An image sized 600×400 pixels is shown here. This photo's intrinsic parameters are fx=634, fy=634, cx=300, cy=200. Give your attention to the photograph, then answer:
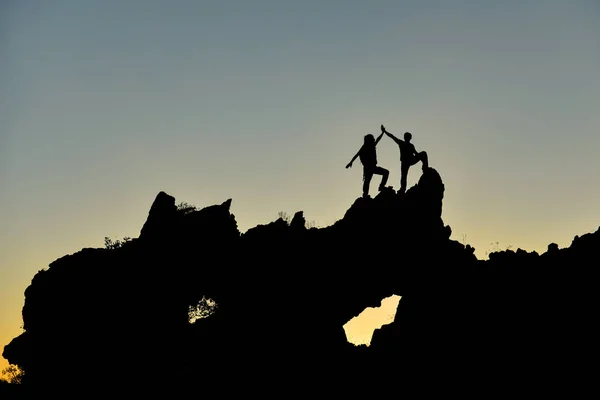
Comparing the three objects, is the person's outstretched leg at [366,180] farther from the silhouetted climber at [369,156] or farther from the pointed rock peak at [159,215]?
the pointed rock peak at [159,215]

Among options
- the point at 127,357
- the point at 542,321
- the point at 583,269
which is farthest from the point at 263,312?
the point at 583,269

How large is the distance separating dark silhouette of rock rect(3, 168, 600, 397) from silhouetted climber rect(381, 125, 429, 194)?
3.39ft

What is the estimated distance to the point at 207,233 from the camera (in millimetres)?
39062

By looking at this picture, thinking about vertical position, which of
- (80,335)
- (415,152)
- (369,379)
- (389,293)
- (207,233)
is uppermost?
(415,152)

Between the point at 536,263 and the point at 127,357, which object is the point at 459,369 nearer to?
the point at 536,263

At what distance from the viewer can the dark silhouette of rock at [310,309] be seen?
3559cm

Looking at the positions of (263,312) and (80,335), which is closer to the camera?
(80,335)

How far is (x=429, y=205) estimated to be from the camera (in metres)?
39.7

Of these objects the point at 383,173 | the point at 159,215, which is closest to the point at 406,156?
the point at 383,173

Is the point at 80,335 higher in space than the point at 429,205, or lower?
Result: lower

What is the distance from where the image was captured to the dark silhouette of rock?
117 feet

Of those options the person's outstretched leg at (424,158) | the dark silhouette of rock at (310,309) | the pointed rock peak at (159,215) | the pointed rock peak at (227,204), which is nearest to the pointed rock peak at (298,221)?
the dark silhouette of rock at (310,309)

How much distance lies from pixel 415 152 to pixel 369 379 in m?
13.7

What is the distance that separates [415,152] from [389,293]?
908 cm
